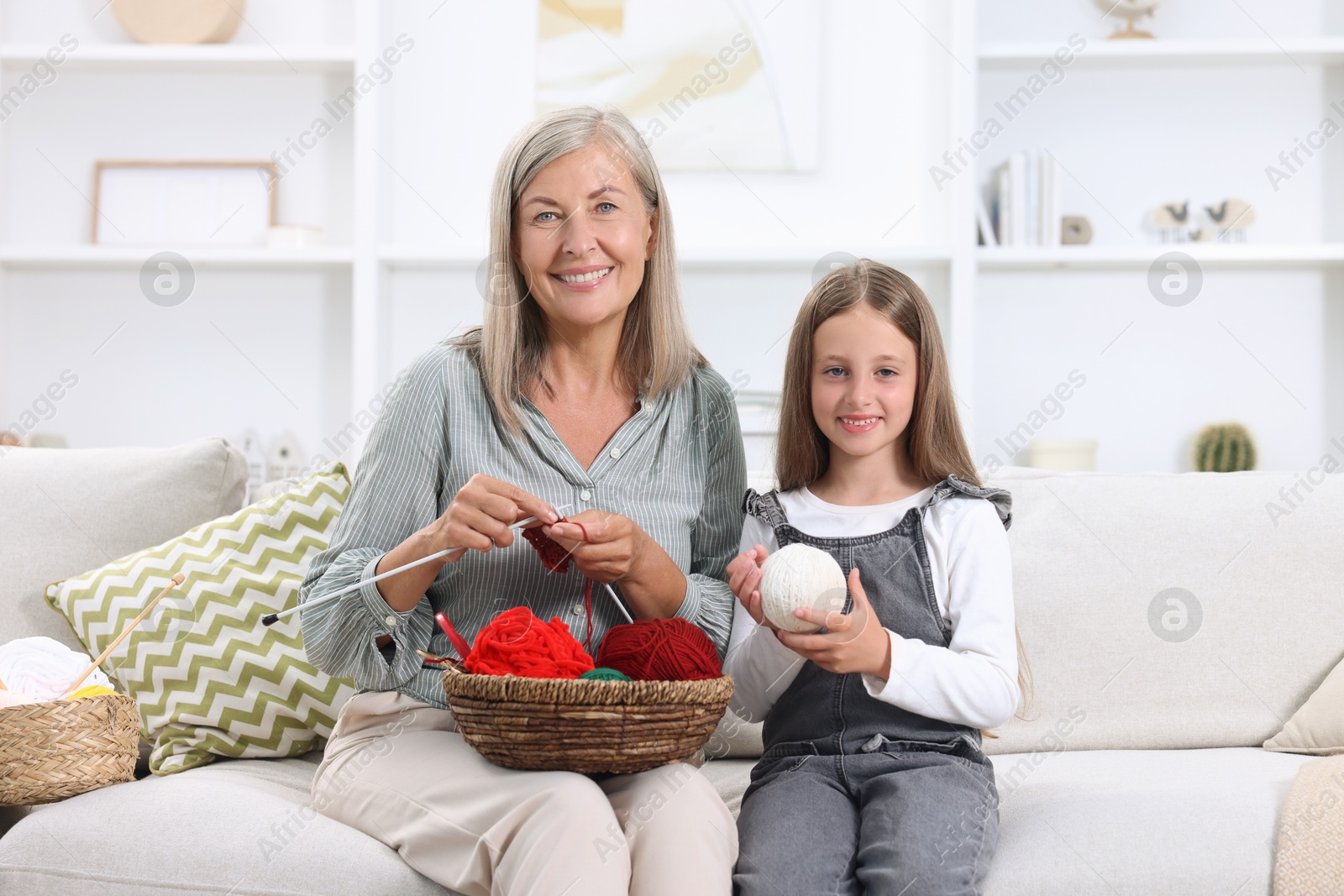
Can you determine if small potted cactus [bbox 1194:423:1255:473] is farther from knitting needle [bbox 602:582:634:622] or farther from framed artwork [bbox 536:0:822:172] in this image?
knitting needle [bbox 602:582:634:622]

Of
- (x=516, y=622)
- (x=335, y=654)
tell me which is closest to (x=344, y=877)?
(x=335, y=654)

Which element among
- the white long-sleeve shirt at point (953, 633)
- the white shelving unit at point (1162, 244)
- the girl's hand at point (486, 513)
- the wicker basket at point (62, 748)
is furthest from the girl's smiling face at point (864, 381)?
the white shelving unit at point (1162, 244)

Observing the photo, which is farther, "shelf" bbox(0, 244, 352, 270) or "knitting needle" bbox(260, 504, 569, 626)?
"shelf" bbox(0, 244, 352, 270)

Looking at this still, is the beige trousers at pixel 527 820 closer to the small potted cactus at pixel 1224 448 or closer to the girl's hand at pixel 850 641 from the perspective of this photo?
the girl's hand at pixel 850 641

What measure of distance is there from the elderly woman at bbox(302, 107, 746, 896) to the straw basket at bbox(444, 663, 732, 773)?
2.1 inches

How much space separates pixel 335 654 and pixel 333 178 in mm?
2229

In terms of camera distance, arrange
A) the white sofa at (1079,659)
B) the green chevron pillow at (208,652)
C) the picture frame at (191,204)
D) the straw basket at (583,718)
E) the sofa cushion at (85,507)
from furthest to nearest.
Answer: the picture frame at (191,204) → the sofa cushion at (85,507) → the green chevron pillow at (208,652) → the white sofa at (1079,659) → the straw basket at (583,718)

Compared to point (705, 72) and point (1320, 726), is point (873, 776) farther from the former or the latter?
point (705, 72)

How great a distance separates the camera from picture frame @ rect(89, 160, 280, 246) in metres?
3.24

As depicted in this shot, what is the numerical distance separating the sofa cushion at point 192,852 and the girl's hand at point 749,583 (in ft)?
1.62

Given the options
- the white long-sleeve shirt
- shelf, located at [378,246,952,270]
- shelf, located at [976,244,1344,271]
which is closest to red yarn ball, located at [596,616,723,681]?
the white long-sleeve shirt

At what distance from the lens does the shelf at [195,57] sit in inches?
122

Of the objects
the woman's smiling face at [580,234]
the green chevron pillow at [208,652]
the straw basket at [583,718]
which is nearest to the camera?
the straw basket at [583,718]

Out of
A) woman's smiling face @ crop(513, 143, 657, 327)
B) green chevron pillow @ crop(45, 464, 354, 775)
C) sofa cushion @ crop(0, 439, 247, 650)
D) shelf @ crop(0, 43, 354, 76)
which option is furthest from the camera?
shelf @ crop(0, 43, 354, 76)
